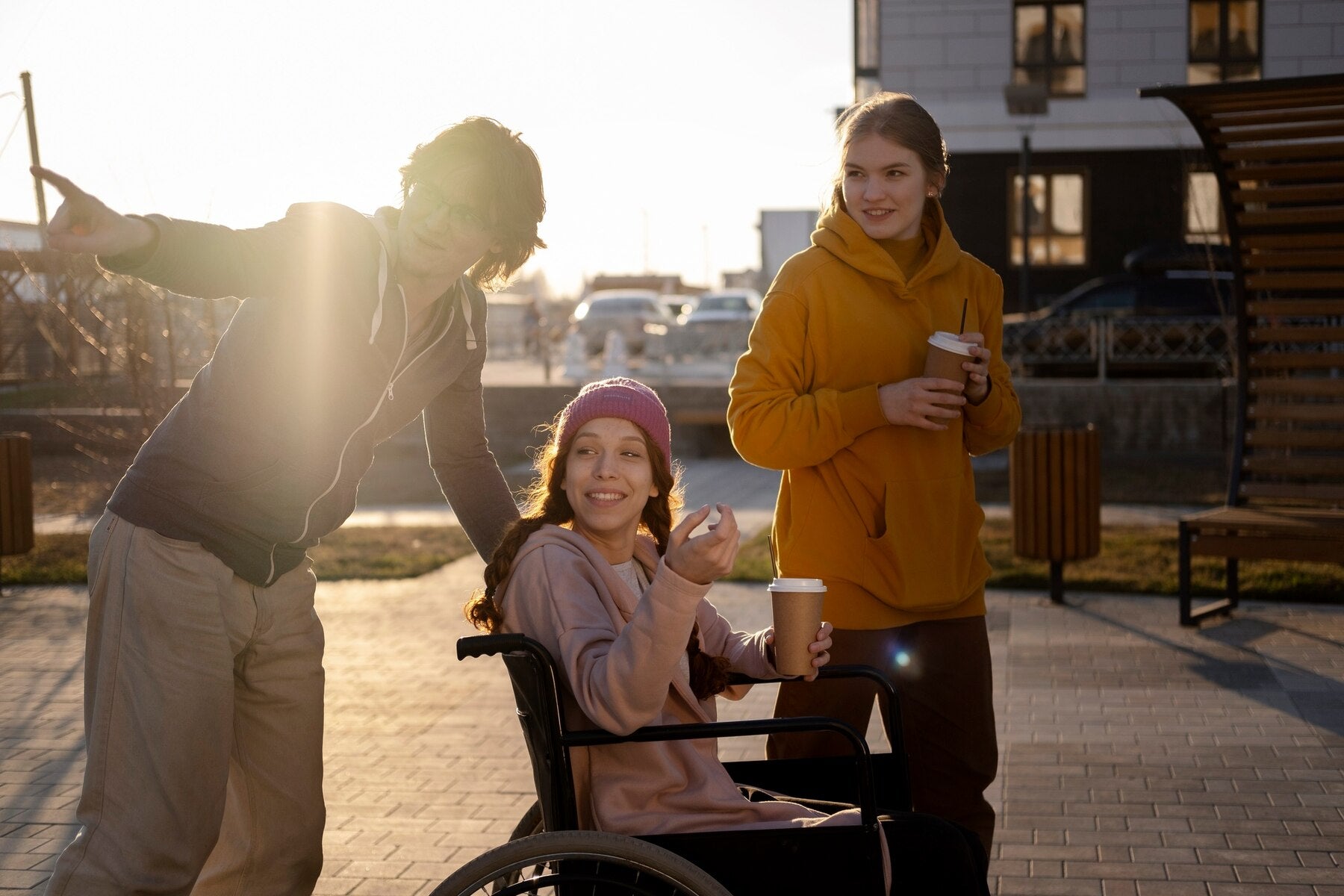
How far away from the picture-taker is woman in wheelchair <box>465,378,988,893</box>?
2.75 meters

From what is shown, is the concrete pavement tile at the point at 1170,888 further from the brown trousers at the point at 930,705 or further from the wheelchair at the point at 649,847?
the wheelchair at the point at 649,847

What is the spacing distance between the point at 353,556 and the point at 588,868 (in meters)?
9.16

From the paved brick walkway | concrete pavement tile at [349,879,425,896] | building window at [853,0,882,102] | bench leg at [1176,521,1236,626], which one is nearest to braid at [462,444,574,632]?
concrete pavement tile at [349,879,425,896]

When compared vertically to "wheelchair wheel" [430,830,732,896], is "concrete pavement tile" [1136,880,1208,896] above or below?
below

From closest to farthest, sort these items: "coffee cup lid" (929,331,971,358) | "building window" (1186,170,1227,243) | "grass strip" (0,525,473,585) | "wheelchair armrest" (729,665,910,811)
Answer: "wheelchair armrest" (729,665,910,811)
"coffee cup lid" (929,331,971,358)
"grass strip" (0,525,473,585)
"building window" (1186,170,1227,243)

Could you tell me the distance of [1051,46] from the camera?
86.6 feet

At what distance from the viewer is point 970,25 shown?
26.1 metres

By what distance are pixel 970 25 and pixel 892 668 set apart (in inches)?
951

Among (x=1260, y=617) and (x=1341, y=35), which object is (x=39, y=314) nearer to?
(x=1260, y=617)

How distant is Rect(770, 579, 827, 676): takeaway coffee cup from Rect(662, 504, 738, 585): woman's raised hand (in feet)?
0.58

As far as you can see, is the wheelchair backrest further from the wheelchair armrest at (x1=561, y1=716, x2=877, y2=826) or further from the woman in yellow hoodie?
the woman in yellow hoodie

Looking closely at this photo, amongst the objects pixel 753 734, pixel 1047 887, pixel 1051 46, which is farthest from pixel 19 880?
pixel 1051 46

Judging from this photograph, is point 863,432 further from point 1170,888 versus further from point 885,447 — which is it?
point 1170,888

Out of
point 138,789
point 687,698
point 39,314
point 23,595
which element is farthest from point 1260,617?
point 39,314
